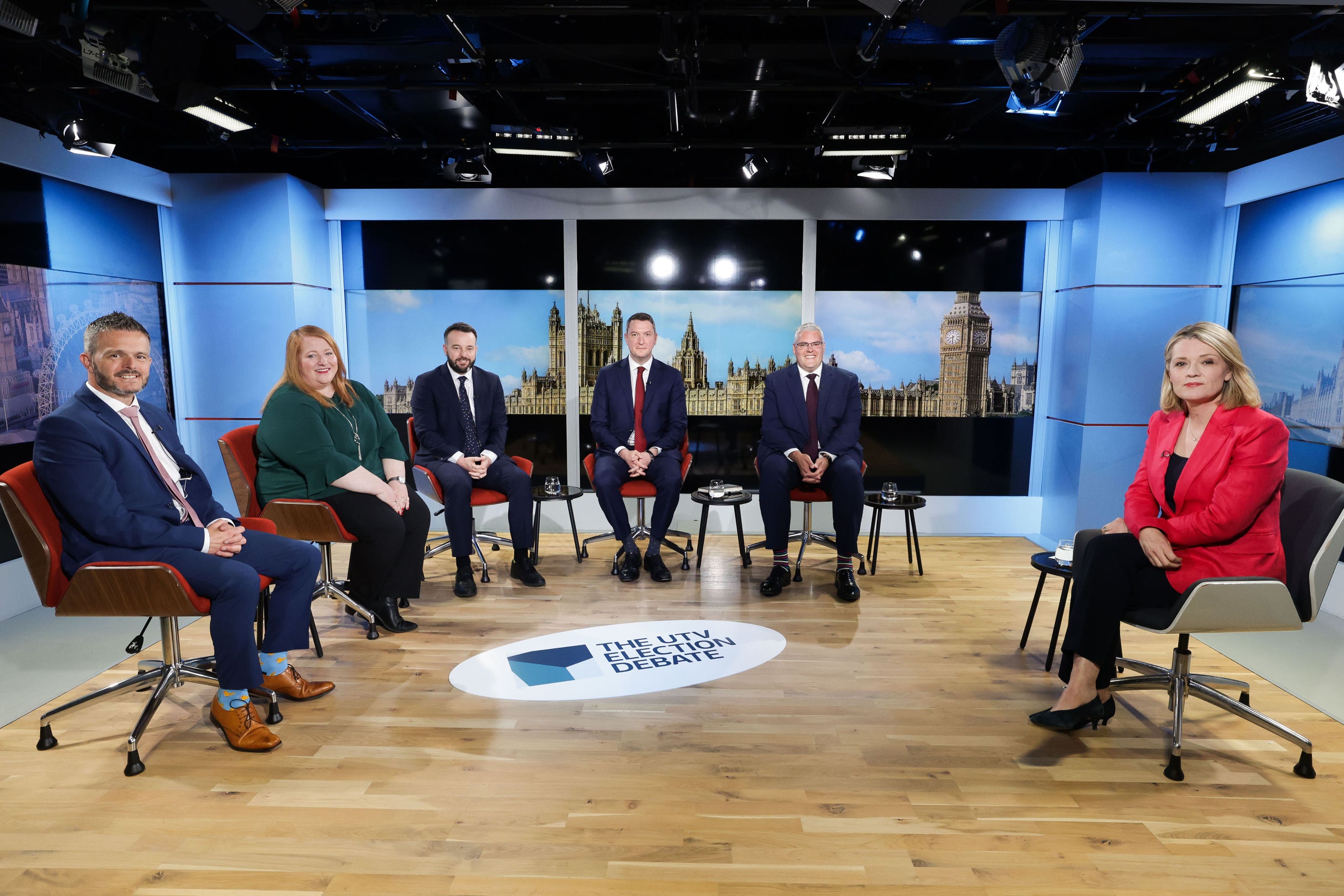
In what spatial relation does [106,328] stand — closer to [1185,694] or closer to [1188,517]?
[1188,517]

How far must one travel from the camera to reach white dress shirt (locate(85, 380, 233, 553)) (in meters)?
2.66

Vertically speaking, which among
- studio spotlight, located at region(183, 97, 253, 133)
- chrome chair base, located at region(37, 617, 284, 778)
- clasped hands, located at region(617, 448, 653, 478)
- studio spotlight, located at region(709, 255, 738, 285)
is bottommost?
chrome chair base, located at region(37, 617, 284, 778)

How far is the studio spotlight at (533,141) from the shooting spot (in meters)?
4.80

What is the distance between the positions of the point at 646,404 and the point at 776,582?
1525 mm

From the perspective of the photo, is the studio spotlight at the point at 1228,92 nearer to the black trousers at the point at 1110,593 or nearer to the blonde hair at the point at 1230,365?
the blonde hair at the point at 1230,365

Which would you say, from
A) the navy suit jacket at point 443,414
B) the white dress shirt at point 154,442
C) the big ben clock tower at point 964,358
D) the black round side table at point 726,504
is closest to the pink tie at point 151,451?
the white dress shirt at point 154,442

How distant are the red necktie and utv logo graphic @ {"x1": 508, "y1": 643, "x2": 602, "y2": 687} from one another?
1.81 m

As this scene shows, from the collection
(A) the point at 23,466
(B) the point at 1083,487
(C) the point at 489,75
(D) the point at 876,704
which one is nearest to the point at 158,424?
(A) the point at 23,466

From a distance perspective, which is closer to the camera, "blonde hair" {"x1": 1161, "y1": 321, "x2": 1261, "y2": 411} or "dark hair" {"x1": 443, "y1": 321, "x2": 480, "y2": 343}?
"blonde hair" {"x1": 1161, "y1": 321, "x2": 1261, "y2": 411}

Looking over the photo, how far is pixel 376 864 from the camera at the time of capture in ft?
6.91

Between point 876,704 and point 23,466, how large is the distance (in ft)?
10.6

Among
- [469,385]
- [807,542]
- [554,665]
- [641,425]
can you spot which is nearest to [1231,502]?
[554,665]

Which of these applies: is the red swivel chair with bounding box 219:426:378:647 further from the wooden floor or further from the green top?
the wooden floor

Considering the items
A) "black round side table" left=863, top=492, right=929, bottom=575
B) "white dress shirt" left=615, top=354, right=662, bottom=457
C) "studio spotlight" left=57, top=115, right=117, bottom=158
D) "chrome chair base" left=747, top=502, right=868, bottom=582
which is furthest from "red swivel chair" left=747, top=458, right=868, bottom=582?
"studio spotlight" left=57, top=115, right=117, bottom=158
